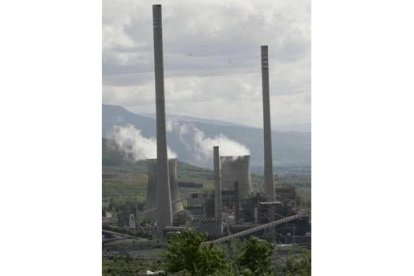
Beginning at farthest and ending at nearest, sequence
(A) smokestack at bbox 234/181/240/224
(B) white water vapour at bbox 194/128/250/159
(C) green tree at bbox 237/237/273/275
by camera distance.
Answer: (A) smokestack at bbox 234/181/240/224 < (B) white water vapour at bbox 194/128/250/159 < (C) green tree at bbox 237/237/273/275

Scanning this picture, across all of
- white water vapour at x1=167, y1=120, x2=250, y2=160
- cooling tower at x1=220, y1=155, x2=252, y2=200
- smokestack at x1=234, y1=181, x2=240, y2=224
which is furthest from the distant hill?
smokestack at x1=234, y1=181, x2=240, y2=224

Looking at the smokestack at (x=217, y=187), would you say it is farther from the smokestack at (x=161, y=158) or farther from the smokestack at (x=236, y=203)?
the smokestack at (x=161, y=158)

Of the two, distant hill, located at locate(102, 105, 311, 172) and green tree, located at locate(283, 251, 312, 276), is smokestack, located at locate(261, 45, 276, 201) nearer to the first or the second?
distant hill, located at locate(102, 105, 311, 172)

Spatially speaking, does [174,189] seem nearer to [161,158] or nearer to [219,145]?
[161,158]

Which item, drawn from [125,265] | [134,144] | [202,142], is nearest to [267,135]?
[202,142]
